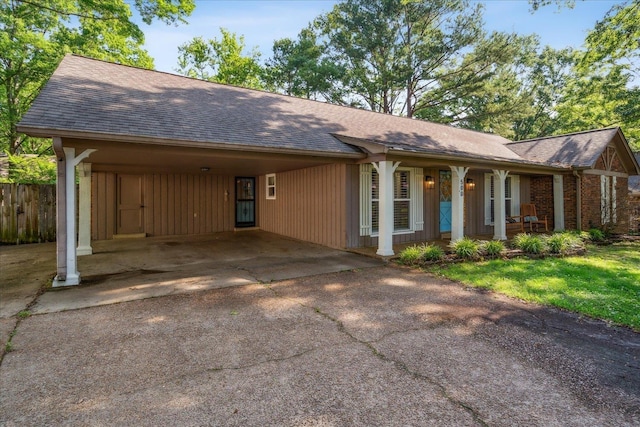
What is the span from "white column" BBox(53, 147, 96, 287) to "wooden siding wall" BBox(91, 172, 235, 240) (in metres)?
5.97

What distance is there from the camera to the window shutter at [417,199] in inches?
375

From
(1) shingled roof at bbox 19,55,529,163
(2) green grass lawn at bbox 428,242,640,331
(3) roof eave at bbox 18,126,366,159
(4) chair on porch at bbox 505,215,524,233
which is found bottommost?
(2) green grass lawn at bbox 428,242,640,331

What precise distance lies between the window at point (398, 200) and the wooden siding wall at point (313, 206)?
58 cm

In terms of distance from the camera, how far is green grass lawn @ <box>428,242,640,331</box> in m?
4.25

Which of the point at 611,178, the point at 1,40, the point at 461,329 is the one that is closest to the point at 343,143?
the point at 461,329

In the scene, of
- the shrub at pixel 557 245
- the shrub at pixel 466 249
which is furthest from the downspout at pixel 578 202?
the shrub at pixel 466 249

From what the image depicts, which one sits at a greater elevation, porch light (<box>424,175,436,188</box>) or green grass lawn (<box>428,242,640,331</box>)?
porch light (<box>424,175,436,188</box>)

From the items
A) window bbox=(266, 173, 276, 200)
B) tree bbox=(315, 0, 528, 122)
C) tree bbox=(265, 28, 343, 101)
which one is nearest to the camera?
window bbox=(266, 173, 276, 200)

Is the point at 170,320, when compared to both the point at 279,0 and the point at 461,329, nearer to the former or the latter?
the point at 461,329

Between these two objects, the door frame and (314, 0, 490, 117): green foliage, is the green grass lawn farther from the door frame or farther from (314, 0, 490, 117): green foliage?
(314, 0, 490, 117): green foliage

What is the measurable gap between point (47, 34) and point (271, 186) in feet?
38.4

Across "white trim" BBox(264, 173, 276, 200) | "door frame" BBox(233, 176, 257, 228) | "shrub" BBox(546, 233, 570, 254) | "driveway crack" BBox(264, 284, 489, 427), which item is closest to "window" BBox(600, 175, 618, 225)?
"shrub" BBox(546, 233, 570, 254)

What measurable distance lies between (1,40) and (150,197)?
25.3 feet

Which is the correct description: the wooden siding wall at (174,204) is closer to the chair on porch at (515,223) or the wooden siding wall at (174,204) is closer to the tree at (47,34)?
the tree at (47,34)
